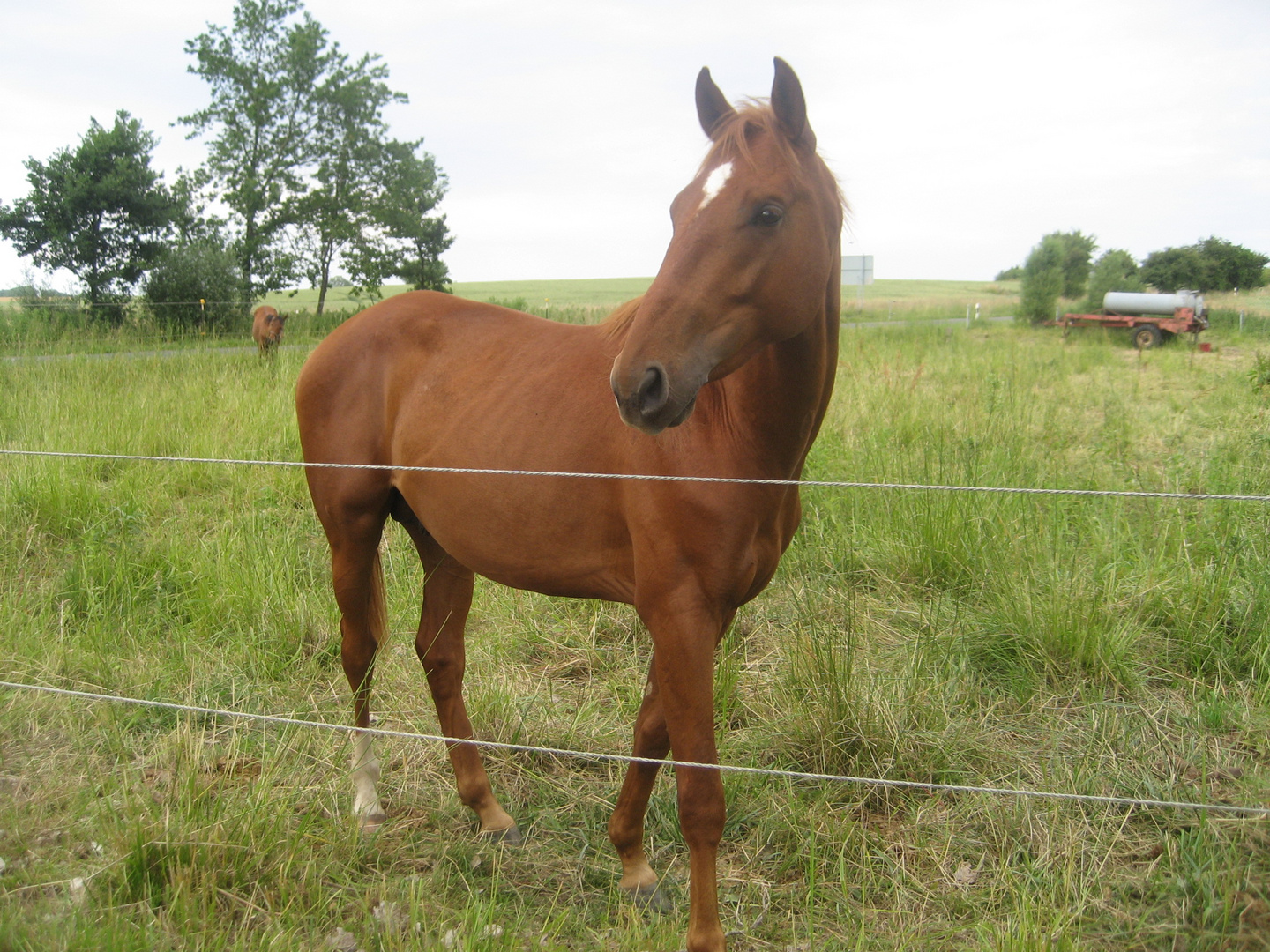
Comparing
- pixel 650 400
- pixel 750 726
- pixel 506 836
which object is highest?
pixel 650 400

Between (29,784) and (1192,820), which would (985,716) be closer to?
(1192,820)

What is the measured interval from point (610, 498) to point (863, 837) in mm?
1404

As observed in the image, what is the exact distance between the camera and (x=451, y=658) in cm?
314

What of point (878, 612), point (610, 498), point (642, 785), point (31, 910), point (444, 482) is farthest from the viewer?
point (878, 612)

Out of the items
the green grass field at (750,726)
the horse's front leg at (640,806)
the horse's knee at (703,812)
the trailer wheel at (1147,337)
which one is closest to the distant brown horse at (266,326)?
the green grass field at (750,726)

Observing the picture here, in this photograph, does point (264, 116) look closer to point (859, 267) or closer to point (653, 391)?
point (859, 267)

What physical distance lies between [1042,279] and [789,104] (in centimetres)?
2587

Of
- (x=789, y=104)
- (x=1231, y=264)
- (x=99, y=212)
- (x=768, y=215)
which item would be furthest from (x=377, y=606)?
(x=99, y=212)

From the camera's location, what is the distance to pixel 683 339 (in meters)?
1.78

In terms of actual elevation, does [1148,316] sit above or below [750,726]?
above

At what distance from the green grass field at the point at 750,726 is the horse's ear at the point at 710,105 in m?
1.87

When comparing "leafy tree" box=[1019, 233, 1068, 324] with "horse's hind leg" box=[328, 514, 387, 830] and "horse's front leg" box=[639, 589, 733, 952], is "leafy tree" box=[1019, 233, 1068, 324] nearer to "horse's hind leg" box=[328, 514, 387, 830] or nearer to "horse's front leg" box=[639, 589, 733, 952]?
"horse's hind leg" box=[328, 514, 387, 830]

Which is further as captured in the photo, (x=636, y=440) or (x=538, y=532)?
(x=538, y=532)

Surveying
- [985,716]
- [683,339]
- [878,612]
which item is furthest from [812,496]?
[683,339]
